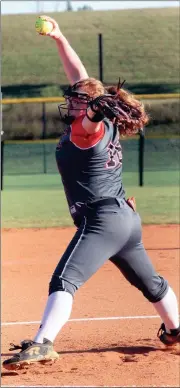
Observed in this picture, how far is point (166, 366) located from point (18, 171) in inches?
776

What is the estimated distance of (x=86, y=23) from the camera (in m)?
41.9

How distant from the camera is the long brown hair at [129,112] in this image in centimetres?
545

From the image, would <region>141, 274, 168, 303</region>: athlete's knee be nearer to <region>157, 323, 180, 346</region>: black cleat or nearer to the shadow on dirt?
<region>157, 323, 180, 346</region>: black cleat

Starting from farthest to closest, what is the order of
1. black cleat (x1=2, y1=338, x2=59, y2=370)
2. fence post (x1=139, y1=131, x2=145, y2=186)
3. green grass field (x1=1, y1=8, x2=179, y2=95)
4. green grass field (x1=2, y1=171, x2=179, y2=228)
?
green grass field (x1=1, y1=8, x2=179, y2=95) < fence post (x1=139, y1=131, x2=145, y2=186) < green grass field (x1=2, y1=171, x2=179, y2=228) < black cleat (x1=2, y1=338, x2=59, y2=370)

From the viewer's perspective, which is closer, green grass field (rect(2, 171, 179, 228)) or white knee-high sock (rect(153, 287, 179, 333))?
white knee-high sock (rect(153, 287, 179, 333))

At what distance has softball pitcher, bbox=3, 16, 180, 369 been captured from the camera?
5340 millimetres

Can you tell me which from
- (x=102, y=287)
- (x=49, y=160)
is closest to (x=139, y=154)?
(x=49, y=160)

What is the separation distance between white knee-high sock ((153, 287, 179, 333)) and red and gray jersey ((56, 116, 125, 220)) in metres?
0.93

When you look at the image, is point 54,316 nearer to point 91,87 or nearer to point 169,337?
point 169,337

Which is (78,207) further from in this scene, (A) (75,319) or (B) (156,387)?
(A) (75,319)

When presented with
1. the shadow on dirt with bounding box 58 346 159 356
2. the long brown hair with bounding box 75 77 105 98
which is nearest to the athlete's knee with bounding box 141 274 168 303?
the shadow on dirt with bounding box 58 346 159 356

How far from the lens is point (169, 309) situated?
20.2 ft

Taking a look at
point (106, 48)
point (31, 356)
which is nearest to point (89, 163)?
point (31, 356)

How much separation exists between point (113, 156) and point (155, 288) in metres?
1.02
